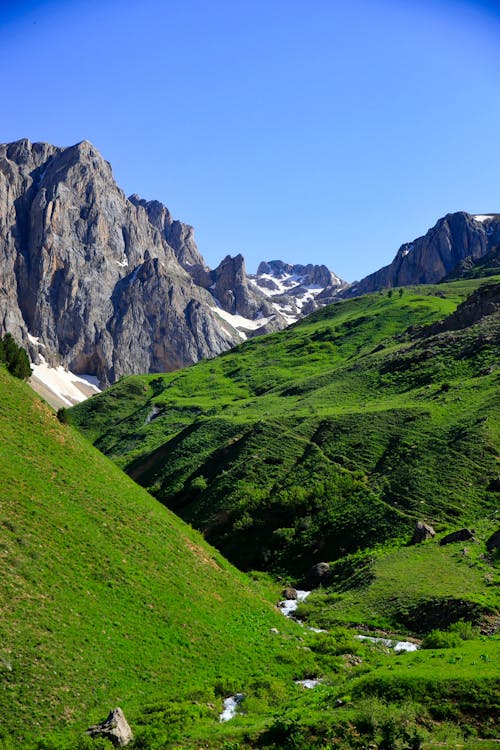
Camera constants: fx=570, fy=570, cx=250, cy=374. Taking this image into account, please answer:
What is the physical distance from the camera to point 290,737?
2178 cm

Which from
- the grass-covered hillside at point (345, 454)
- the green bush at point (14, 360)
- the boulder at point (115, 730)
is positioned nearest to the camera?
the boulder at point (115, 730)

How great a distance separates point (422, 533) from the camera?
51156mm

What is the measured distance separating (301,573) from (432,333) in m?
80.4

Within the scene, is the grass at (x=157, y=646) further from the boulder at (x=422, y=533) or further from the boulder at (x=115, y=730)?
the boulder at (x=422, y=533)

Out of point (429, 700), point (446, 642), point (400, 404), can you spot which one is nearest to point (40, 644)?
point (429, 700)

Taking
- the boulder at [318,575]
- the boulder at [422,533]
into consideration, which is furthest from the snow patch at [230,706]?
the boulder at [422,533]

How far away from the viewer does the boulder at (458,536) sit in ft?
159

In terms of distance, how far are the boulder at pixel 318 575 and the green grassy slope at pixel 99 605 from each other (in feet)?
30.6

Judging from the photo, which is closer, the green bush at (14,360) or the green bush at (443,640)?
the green bush at (443,640)

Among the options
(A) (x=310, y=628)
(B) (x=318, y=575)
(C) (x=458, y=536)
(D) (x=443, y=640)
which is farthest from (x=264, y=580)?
(D) (x=443, y=640)

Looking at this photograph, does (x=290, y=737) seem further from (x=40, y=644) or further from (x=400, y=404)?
(x=400, y=404)

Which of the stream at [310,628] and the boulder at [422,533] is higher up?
the boulder at [422,533]

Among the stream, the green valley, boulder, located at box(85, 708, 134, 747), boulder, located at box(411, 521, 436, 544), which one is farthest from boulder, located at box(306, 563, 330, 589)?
boulder, located at box(85, 708, 134, 747)

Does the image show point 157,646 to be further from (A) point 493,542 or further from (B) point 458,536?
(A) point 493,542
